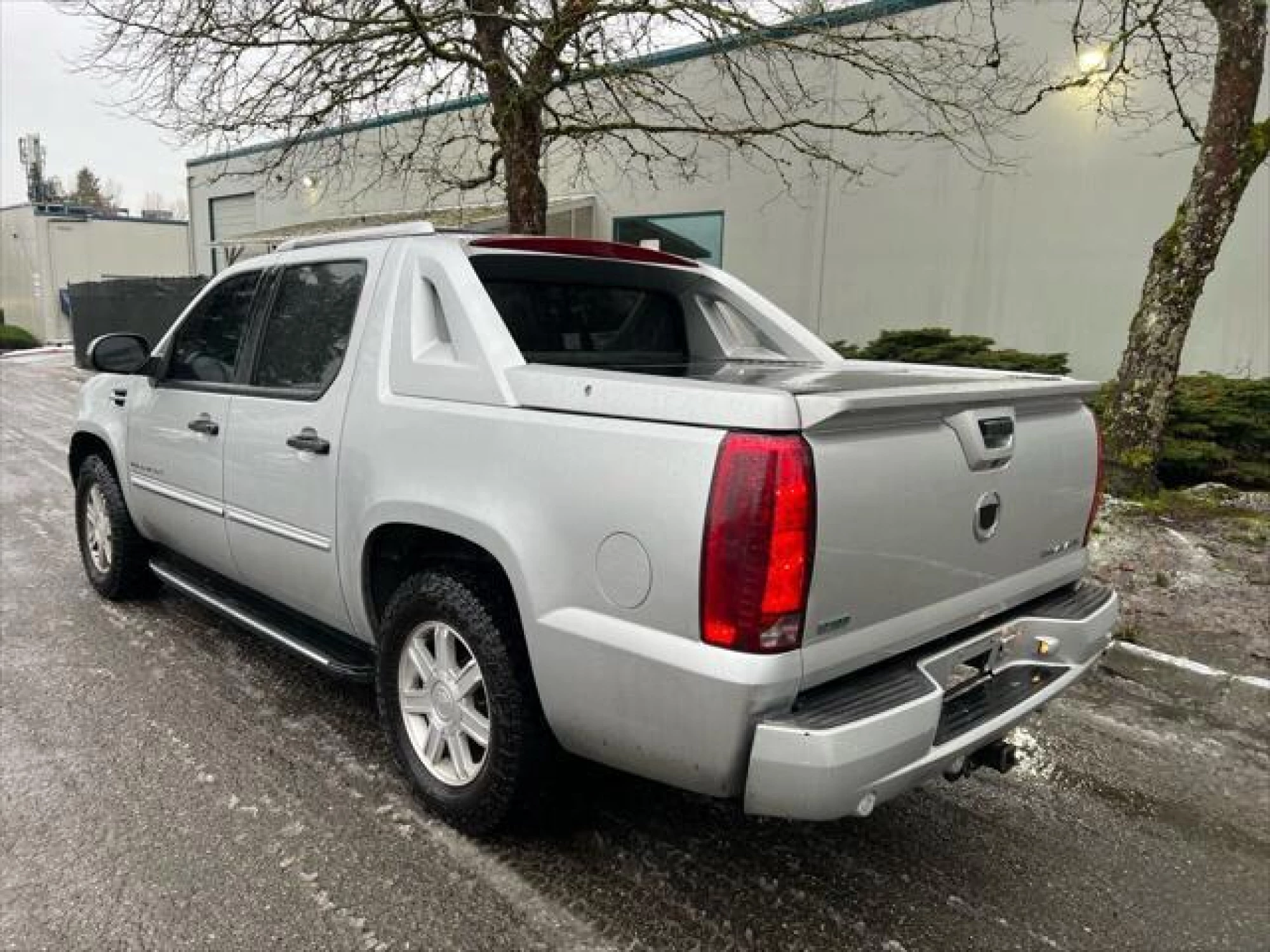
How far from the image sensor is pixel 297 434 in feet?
11.2

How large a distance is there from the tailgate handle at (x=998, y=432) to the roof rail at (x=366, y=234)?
6.22ft

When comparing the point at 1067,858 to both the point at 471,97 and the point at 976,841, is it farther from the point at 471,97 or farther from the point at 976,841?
the point at 471,97

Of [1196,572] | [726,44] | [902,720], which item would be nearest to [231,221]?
[726,44]

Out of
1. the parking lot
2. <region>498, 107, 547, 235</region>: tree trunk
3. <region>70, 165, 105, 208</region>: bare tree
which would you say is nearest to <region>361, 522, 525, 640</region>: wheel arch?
the parking lot

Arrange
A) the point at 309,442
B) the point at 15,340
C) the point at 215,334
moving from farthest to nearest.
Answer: the point at 15,340, the point at 215,334, the point at 309,442

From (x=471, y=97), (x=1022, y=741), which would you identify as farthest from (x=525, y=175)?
(x=1022, y=741)

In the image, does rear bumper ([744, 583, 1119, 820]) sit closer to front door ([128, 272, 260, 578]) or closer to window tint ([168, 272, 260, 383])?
front door ([128, 272, 260, 578])

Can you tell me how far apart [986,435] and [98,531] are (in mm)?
4788

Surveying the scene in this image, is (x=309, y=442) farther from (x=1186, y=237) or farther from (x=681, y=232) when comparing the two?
(x=681, y=232)

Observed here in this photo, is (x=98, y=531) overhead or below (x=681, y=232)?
below

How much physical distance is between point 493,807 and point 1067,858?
178 centimetres

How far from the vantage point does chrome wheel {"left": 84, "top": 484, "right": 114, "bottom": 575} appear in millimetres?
5016

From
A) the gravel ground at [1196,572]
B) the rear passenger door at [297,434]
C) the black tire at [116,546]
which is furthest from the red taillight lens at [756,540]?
the black tire at [116,546]

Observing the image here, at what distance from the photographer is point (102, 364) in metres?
4.44
